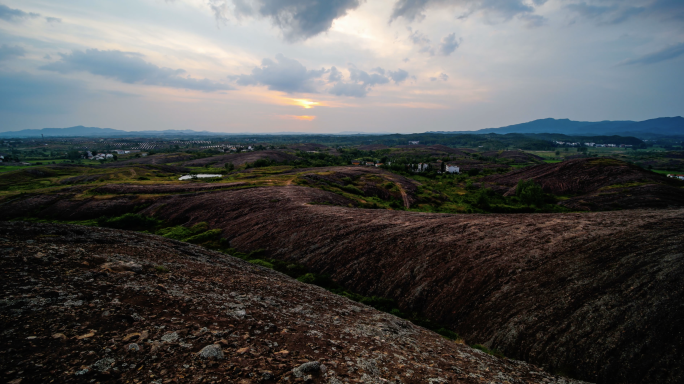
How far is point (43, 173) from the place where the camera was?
95.4 meters

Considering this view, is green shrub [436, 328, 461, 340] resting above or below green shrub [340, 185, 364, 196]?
below

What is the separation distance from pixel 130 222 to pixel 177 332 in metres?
42.2

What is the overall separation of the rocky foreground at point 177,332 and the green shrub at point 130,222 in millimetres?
28802

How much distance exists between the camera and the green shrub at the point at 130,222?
39.6 meters

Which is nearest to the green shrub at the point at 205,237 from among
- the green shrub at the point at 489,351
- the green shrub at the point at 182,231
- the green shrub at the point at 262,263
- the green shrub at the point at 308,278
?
the green shrub at the point at 182,231

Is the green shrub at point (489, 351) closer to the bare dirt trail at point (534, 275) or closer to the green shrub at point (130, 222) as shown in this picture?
the bare dirt trail at point (534, 275)

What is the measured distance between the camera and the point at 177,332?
314 inches

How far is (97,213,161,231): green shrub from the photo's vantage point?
39.6 meters

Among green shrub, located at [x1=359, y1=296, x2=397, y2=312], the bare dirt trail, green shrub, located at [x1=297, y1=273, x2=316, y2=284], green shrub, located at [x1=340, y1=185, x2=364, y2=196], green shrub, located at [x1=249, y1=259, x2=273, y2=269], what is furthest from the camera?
green shrub, located at [x1=340, y1=185, x2=364, y2=196]

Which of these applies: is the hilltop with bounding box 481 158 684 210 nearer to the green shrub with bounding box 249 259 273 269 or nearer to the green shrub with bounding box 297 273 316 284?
the green shrub with bounding box 297 273 316 284

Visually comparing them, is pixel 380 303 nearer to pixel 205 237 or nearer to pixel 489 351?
pixel 489 351

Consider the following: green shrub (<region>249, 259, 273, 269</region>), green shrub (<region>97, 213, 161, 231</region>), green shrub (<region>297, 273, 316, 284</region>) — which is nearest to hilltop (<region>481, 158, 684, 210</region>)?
green shrub (<region>297, 273, 316, 284</region>)

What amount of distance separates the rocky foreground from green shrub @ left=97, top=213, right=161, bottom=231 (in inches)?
1134

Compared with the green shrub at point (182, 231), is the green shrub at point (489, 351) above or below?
above
